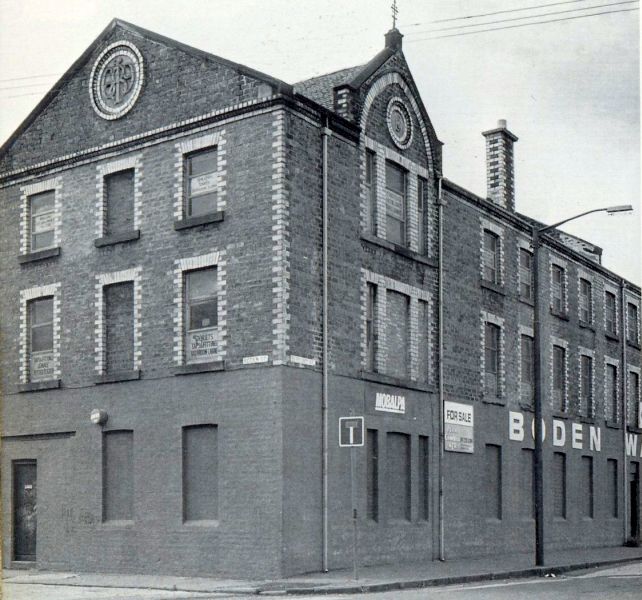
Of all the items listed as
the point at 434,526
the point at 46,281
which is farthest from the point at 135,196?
the point at 434,526

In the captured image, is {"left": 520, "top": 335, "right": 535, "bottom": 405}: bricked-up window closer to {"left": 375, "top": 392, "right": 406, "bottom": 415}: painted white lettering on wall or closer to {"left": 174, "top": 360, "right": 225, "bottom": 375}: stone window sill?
{"left": 375, "top": 392, "right": 406, "bottom": 415}: painted white lettering on wall

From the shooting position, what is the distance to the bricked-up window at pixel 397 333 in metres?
24.1

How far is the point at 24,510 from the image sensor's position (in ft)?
79.7

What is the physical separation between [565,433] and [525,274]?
564 centimetres

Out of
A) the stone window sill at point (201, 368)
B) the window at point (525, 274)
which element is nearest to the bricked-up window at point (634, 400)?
the window at point (525, 274)

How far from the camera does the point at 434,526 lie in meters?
25.1

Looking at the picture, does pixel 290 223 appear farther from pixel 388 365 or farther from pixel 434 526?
pixel 434 526

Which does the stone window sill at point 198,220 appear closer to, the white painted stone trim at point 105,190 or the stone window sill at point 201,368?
the white painted stone trim at point 105,190

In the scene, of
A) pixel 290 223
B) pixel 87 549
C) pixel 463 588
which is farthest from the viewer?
pixel 87 549

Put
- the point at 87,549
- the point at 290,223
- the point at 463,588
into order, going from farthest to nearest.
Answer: the point at 87,549, the point at 290,223, the point at 463,588

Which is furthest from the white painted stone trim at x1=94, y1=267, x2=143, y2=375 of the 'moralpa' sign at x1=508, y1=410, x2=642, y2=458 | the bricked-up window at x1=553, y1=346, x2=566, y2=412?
the bricked-up window at x1=553, y1=346, x2=566, y2=412

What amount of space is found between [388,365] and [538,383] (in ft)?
11.1

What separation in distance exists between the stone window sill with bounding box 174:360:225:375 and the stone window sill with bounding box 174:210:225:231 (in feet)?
9.41

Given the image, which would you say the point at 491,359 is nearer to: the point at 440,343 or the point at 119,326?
the point at 440,343
